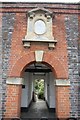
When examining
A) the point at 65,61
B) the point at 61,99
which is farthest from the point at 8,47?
the point at 61,99

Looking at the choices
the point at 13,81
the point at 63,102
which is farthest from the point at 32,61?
the point at 63,102

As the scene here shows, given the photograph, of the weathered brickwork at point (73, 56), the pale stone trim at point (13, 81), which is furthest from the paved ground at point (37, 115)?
the pale stone trim at point (13, 81)

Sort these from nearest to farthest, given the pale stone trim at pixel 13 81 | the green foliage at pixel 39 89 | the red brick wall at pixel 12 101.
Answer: the red brick wall at pixel 12 101
the pale stone trim at pixel 13 81
the green foliage at pixel 39 89

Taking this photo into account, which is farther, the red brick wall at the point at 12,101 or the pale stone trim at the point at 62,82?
the pale stone trim at the point at 62,82

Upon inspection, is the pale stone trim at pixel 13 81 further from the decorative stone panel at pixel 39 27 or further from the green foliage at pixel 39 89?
the green foliage at pixel 39 89

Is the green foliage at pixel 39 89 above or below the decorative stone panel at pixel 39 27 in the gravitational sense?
below

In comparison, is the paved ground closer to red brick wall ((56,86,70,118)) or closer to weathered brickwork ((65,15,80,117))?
red brick wall ((56,86,70,118))

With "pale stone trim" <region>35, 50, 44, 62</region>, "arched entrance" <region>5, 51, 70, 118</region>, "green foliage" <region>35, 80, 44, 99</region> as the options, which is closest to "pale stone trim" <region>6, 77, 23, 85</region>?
"arched entrance" <region>5, 51, 70, 118</region>

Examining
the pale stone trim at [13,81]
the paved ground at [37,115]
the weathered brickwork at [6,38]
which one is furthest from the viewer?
the paved ground at [37,115]

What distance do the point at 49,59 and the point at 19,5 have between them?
2.12 metres

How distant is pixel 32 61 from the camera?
770cm

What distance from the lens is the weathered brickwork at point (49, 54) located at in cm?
754

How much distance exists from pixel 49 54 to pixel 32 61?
23.9 inches

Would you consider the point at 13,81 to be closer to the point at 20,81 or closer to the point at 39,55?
the point at 20,81
